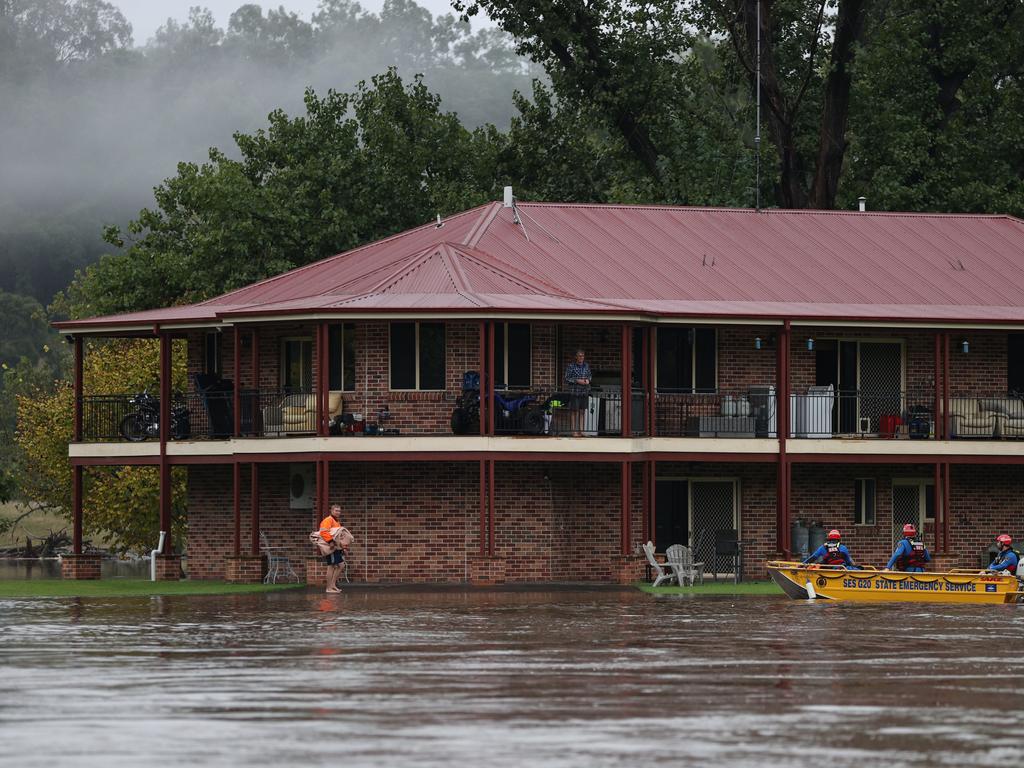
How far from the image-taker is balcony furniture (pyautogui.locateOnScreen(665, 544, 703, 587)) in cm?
3509

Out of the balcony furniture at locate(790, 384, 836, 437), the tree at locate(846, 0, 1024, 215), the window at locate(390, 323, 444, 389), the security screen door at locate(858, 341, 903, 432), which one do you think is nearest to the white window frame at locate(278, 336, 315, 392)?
the window at locate(390, 323, 444, 389)

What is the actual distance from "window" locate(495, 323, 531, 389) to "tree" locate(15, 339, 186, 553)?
13.5m

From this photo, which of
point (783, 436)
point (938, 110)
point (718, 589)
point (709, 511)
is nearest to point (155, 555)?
point (709, 511)

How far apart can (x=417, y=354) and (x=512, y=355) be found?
179 cm

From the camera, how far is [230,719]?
15953 millimetres

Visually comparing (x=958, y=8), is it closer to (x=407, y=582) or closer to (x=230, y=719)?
(x=407, y=582)

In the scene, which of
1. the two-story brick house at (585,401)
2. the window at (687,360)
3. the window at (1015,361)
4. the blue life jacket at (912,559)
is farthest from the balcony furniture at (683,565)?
the window at (1015,361)

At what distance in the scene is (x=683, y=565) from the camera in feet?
116

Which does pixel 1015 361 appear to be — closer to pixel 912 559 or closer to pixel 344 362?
pixel 912 559

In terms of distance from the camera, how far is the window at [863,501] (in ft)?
130

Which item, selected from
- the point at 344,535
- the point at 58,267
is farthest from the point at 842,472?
the point at 58,267

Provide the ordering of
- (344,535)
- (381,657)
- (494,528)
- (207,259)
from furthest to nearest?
(207,259), (494,528), (344,535), (381,657)

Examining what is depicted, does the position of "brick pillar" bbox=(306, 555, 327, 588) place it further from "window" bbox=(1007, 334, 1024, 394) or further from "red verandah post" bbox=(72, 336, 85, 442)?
"window" bbox=(1007, 334, 1024, 394)

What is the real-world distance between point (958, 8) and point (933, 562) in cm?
2011
